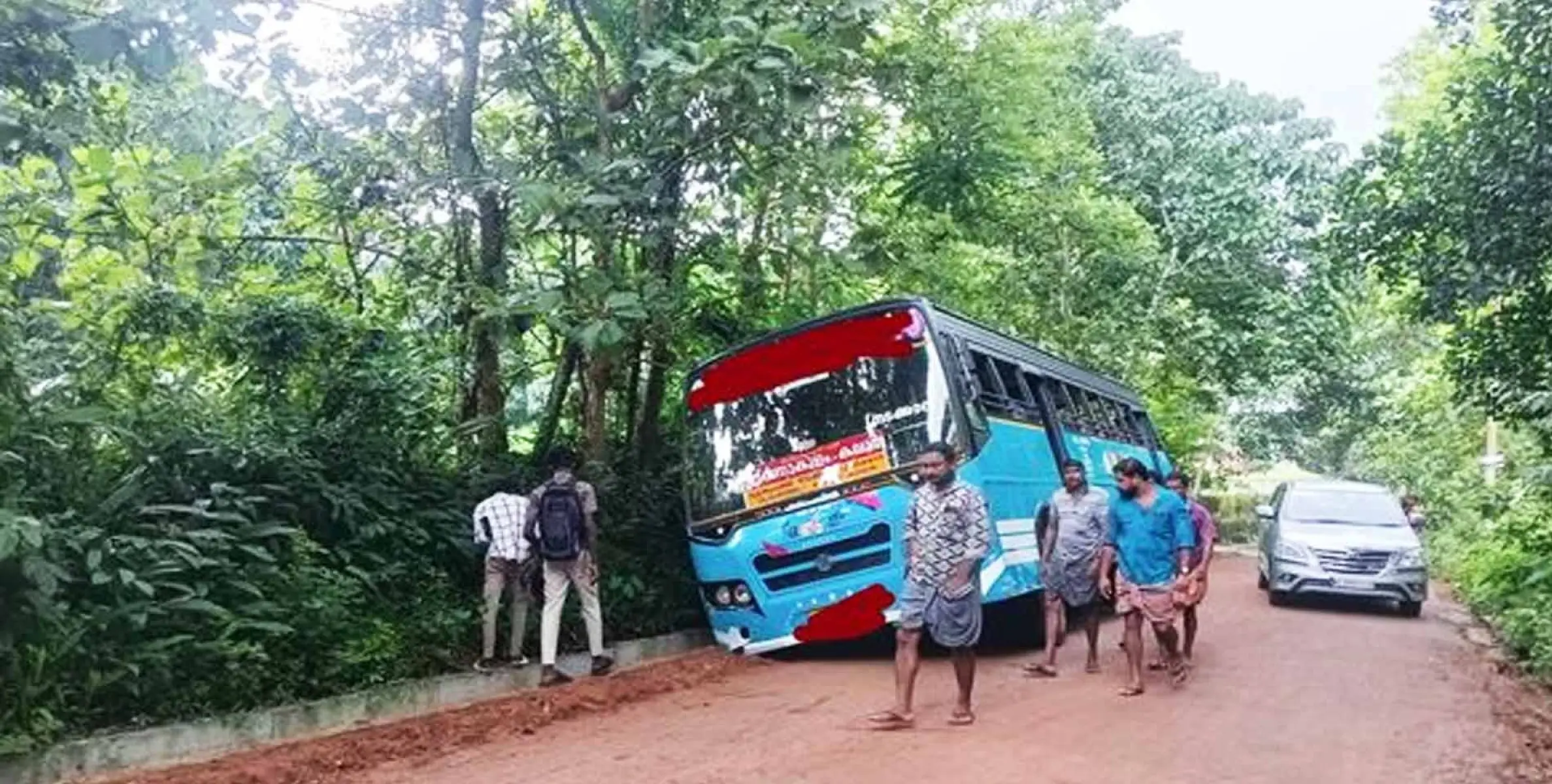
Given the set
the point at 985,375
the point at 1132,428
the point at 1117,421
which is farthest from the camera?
the point at 1132,428

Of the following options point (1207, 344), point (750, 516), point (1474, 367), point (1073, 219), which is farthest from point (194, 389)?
point (1207, 344)

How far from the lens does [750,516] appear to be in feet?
38.0

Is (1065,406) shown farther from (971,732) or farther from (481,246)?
(971,732)

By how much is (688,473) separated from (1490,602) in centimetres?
1211

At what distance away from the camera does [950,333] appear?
1142cm

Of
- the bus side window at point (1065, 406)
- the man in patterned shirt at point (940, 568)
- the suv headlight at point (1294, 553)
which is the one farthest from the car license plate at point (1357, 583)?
the man in patterned shirt at point (940, 568)

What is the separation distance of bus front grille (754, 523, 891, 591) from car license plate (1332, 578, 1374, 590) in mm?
8493

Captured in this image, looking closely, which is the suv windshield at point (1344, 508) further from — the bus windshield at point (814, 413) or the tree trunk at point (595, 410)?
the tree trunk at point (595, 410)

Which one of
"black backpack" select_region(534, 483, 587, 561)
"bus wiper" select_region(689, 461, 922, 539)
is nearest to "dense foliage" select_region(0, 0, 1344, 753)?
"black backpack" select_region(534, 483, 587, 561)

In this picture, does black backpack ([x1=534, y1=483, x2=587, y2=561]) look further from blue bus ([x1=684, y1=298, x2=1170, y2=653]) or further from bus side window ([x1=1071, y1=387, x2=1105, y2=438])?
bus side window ([x1=1071, y1=387, x2=1105, y2=438])

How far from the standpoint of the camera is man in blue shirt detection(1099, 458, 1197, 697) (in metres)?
9.75

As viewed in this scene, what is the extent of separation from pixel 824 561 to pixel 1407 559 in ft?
30.5

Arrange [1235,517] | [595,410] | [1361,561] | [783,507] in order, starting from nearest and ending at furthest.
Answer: [783,507]
[595,410]
[1361,561]
[1235,517]

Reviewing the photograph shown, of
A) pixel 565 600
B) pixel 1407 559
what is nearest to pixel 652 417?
pixel 565 600
